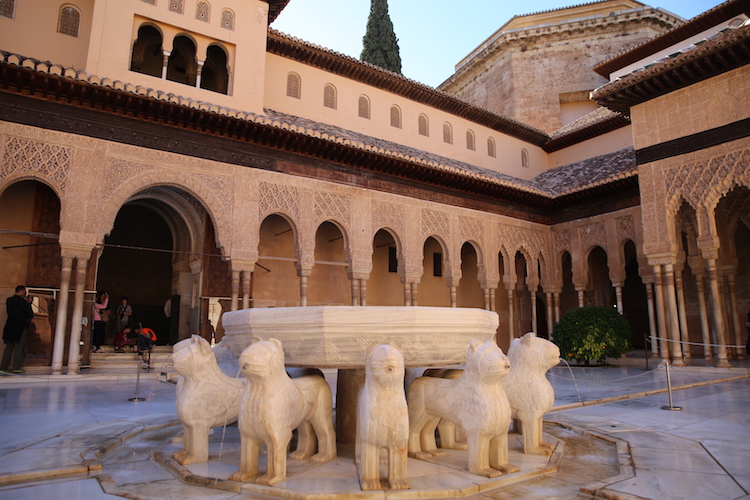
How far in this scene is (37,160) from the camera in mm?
9523

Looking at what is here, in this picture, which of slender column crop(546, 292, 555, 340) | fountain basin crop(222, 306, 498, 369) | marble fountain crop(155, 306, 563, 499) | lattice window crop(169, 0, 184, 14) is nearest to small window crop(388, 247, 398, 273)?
slender column crop(546, 292, 555, 340)

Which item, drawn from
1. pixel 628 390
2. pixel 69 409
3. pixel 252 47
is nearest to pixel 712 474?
pixel 628 390

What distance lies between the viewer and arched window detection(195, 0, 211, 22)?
39.7ft

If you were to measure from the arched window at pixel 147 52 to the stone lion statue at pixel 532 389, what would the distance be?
1231 cm

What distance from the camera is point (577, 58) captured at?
25641 millimetres

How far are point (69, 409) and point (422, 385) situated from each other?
179 inches

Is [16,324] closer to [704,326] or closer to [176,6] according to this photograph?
[176,6]

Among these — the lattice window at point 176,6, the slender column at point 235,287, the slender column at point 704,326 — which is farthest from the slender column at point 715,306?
the lattice window at point 176,6

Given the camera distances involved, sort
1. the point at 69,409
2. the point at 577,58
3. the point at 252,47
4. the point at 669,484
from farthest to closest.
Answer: the point at 577,58
the point at 252,47
the point at 69,409
the point at 669,484

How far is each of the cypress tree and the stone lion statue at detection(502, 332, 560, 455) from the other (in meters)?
23.2

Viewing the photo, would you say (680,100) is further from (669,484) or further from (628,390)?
(669,484)

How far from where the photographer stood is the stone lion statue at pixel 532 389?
3795mm

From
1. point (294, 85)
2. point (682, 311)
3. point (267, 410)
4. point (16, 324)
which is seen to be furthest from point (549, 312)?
point (267, 410)

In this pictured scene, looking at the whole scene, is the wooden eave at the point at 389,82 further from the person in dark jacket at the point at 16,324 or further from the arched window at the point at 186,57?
the person in dark jacket at the point at 16,324
